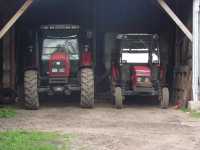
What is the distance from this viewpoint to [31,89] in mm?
16062

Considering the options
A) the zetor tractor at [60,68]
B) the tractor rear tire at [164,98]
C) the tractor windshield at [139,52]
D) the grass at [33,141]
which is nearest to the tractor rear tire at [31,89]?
the zetor tractor at [60,68]

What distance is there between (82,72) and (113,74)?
1.82m

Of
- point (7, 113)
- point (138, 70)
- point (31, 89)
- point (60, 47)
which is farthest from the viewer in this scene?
point (60, 47)

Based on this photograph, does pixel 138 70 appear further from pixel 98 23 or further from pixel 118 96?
pixel 98 23

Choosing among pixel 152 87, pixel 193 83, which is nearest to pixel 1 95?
pixel 152 87

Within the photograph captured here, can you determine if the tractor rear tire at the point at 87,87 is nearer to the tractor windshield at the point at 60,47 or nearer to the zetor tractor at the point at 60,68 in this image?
the zetor tractor at the point at 60,68

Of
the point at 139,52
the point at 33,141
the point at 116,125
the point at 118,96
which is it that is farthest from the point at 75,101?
the point at 33,141

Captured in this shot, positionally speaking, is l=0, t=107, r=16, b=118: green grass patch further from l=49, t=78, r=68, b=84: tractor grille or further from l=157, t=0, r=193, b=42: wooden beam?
l=157, t=0, r=193, b=42: wooden beam

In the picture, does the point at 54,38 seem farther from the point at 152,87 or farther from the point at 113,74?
the point at 152,87

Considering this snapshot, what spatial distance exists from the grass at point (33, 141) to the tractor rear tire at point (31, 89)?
4664 millimetres

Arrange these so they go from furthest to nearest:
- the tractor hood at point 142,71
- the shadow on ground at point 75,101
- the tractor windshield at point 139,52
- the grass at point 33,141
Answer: the shadow on ground at point 75,101
the tractor windshield at point 139,52
the tractor hood at point 142,71
the grass at point 33,141

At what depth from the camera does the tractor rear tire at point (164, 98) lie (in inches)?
670

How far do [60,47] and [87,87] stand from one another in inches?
79.2

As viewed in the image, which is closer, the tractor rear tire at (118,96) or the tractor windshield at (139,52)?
the tractor rear tire at (118,96)
